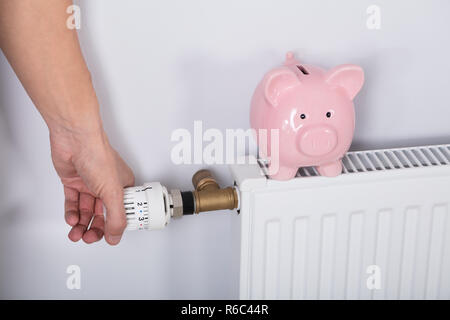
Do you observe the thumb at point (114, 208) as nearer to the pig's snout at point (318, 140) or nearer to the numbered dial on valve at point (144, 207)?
the numbered dial on valve at point (144, 207)

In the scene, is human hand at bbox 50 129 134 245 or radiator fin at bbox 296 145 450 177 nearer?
human hand at bbox 50 129 134 245

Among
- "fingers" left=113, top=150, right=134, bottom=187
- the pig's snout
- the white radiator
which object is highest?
the pig's snout

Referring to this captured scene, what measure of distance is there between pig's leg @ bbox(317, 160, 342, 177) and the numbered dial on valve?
0.22 meters

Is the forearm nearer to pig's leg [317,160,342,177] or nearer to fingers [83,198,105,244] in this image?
fingers [83,198,105,244]

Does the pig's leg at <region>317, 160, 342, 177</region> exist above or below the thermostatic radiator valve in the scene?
above

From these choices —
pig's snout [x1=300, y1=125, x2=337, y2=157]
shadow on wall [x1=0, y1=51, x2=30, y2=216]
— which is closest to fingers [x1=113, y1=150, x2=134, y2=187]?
shadow on wall [x1=0, y1=51, x2=30, y2=216]

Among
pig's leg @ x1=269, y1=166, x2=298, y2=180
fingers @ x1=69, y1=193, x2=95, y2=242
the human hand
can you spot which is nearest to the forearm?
the human hand

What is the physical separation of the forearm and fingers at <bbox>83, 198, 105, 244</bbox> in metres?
0.14

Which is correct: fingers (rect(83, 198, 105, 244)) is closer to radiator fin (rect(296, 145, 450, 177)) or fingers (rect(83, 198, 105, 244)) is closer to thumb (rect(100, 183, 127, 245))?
thumb (rect(100, 183, 127, 245))

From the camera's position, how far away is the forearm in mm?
640

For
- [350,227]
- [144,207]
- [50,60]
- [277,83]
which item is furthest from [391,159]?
[50,60]

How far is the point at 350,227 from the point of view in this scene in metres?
0.82
